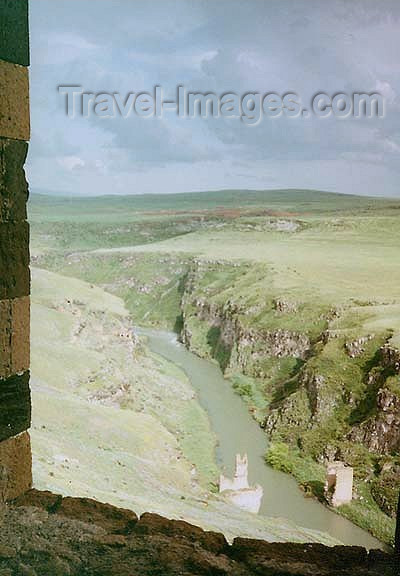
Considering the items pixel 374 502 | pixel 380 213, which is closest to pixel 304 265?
pixel 380 213

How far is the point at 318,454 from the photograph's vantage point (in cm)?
2234

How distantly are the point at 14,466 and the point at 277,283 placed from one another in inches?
1270

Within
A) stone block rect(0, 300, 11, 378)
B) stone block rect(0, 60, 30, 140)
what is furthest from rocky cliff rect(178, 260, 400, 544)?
stone block rect(0, 60, 30, 140)

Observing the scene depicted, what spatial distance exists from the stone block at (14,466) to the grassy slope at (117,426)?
19.3 ft

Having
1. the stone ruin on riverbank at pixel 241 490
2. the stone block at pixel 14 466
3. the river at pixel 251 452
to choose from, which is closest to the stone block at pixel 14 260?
the stone block at pixel 14 466

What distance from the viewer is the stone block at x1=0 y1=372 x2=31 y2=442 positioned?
430 centimetres

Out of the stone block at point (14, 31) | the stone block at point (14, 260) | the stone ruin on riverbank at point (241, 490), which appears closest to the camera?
the stone block at point (14, 31)

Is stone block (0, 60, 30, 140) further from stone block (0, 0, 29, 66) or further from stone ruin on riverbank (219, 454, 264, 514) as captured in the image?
stone ruin on riverbank (219, 454, 264, 514)

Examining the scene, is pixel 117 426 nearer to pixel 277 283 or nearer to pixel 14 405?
pixel 14 405

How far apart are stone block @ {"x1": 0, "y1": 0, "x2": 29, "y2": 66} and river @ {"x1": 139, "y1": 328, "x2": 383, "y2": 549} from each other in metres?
16.1

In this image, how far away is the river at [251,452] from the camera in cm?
1803

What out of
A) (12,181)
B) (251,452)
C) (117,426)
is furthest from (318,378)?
(12,181)

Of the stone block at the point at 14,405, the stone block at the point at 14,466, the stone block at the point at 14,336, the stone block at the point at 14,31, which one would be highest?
the stone block at the point at 14,31

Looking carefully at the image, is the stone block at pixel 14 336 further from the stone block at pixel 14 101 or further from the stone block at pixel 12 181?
the stone block at pixel 14 101
